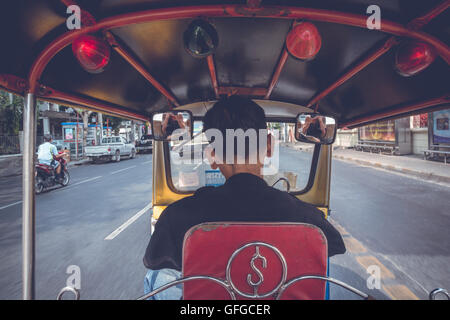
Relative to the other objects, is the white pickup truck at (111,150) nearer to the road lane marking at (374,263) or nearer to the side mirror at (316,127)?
the road lane marking at (374,263)

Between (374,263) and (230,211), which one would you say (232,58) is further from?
(374,263)

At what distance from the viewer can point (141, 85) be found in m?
2.13

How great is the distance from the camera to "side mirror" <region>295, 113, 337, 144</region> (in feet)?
7.20

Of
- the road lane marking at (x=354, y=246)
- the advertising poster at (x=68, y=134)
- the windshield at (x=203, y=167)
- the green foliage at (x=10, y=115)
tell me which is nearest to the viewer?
the windshield at (x=203, y=167)

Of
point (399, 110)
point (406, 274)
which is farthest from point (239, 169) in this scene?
point (406, 274)

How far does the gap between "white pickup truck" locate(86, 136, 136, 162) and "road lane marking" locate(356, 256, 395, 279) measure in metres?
16.7

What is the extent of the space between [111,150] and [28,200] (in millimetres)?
17649

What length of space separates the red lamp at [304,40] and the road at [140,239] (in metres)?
0.79

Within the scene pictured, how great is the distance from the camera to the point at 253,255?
98cm

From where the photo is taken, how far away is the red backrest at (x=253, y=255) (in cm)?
99

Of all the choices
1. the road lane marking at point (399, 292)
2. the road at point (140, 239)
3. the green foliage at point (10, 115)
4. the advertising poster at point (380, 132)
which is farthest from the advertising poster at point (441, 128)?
the green foliage at point (10, 115)

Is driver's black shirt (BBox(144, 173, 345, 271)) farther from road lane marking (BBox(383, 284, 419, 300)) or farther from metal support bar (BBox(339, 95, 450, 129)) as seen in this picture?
road lane marking (BBox(383, 284, 419, 300))
